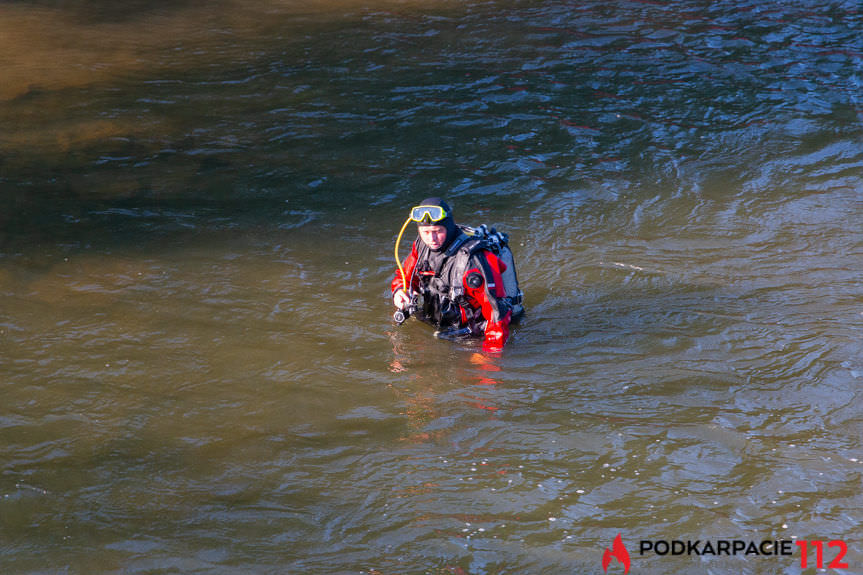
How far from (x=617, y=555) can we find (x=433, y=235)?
9.43 ft

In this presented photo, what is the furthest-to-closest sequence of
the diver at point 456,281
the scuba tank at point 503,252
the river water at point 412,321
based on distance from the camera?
the scuba tank at point 503,252, the diver at point 456,281, the river water at point 412,321

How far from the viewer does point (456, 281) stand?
6629mm

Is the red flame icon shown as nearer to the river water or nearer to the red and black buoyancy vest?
the river water

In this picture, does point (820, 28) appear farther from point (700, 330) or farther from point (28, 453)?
point (28, 453)

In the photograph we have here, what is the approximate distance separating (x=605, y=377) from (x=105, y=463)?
354 cm

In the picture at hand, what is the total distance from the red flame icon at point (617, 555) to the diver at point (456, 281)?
85.2 inches

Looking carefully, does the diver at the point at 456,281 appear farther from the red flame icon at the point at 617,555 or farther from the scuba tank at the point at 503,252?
the red flame icon at the point at 617,555

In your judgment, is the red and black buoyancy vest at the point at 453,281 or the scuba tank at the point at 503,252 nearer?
the red and black buoyancy vest at the point at 453,281

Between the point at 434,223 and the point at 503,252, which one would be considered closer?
the point at 434,223

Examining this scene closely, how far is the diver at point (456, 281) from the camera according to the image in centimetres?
646
